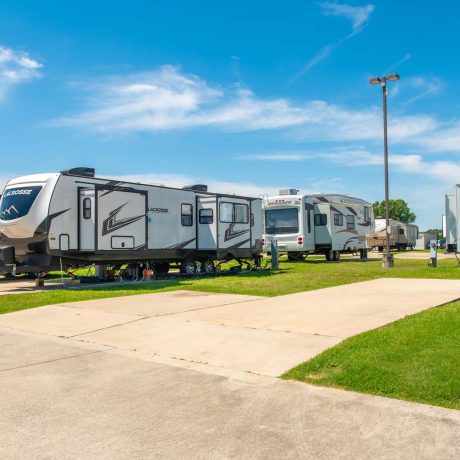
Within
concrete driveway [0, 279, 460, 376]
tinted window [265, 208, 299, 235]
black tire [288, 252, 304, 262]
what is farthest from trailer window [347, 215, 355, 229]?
concrete driveway [0, 279, 460, 376]

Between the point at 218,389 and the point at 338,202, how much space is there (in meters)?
Result: 25.1

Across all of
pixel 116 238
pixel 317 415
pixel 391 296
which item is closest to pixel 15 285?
pixel 116 238

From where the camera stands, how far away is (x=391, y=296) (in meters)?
11.8

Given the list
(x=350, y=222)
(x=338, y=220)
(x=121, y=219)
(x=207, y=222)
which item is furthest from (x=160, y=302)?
(x=350, y=222)

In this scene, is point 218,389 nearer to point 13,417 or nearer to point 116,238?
point 13,417

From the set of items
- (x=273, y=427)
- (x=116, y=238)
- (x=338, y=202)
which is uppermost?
(x=338, y=202)

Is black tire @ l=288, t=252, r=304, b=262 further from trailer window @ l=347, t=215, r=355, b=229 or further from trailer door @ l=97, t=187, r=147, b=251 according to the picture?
trailer door @ l=97, t=187, r=147, b=251

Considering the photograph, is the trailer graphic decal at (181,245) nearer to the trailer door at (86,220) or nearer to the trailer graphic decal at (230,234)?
the trailer graphic decal at (230,234)

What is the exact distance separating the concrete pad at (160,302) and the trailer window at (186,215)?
20.1 ft

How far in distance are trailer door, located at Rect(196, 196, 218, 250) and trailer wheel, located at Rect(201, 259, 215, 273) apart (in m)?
0.82

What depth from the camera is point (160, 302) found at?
11359 millimetres

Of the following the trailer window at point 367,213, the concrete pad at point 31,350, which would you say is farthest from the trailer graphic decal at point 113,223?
the trailer window at point 367,213

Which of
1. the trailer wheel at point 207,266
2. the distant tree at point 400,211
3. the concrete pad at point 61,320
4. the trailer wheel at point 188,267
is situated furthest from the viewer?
the distant tree at point 400,211

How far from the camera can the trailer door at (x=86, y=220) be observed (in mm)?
15245
